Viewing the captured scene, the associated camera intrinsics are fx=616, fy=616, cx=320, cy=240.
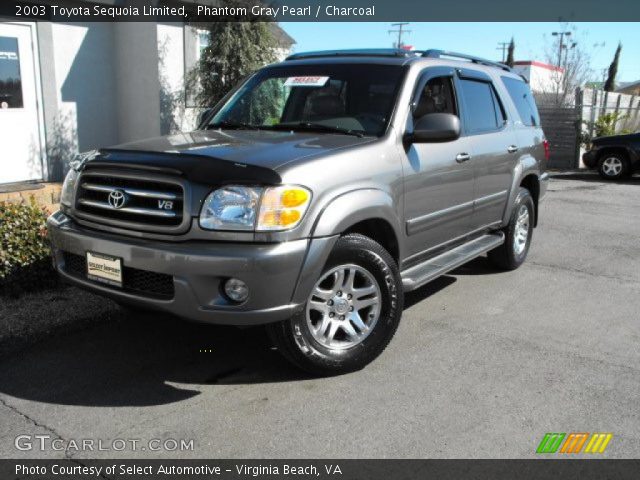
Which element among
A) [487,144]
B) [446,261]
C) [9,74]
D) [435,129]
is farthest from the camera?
[9,74]

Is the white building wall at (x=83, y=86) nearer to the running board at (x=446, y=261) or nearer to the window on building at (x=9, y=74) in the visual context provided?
the window on building at (x=9, y=74)

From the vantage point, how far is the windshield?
4.42 metres

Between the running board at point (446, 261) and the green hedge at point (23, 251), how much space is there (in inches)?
117

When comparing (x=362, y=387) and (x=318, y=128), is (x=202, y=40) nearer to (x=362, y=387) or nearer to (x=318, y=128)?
(x=318, y=128)

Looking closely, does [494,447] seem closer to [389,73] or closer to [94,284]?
[94,284]

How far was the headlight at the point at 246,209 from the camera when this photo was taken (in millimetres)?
3299

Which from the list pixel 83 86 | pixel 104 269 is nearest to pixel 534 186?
pixel 104 269


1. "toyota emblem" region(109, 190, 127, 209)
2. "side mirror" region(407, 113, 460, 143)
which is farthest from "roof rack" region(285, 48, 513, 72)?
"toyota emblem" region(109, 190, 127, 209)

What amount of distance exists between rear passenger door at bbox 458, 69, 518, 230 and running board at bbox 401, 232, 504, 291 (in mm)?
157

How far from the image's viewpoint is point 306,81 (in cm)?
479

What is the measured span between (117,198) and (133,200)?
0.11 m

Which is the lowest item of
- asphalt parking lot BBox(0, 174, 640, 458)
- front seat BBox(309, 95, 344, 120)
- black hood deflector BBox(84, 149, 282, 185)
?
asphalt parking lot BBox(0, 174, 640, 458)

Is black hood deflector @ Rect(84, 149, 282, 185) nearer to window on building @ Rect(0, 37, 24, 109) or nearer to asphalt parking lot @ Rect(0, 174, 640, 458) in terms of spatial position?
asphalt parking lot @ Rect(0, 174, 640, 458)

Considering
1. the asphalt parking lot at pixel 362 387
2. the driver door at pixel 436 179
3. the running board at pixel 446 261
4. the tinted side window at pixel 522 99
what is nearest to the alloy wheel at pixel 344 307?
the asphalt parking lot at pixel 362 387
